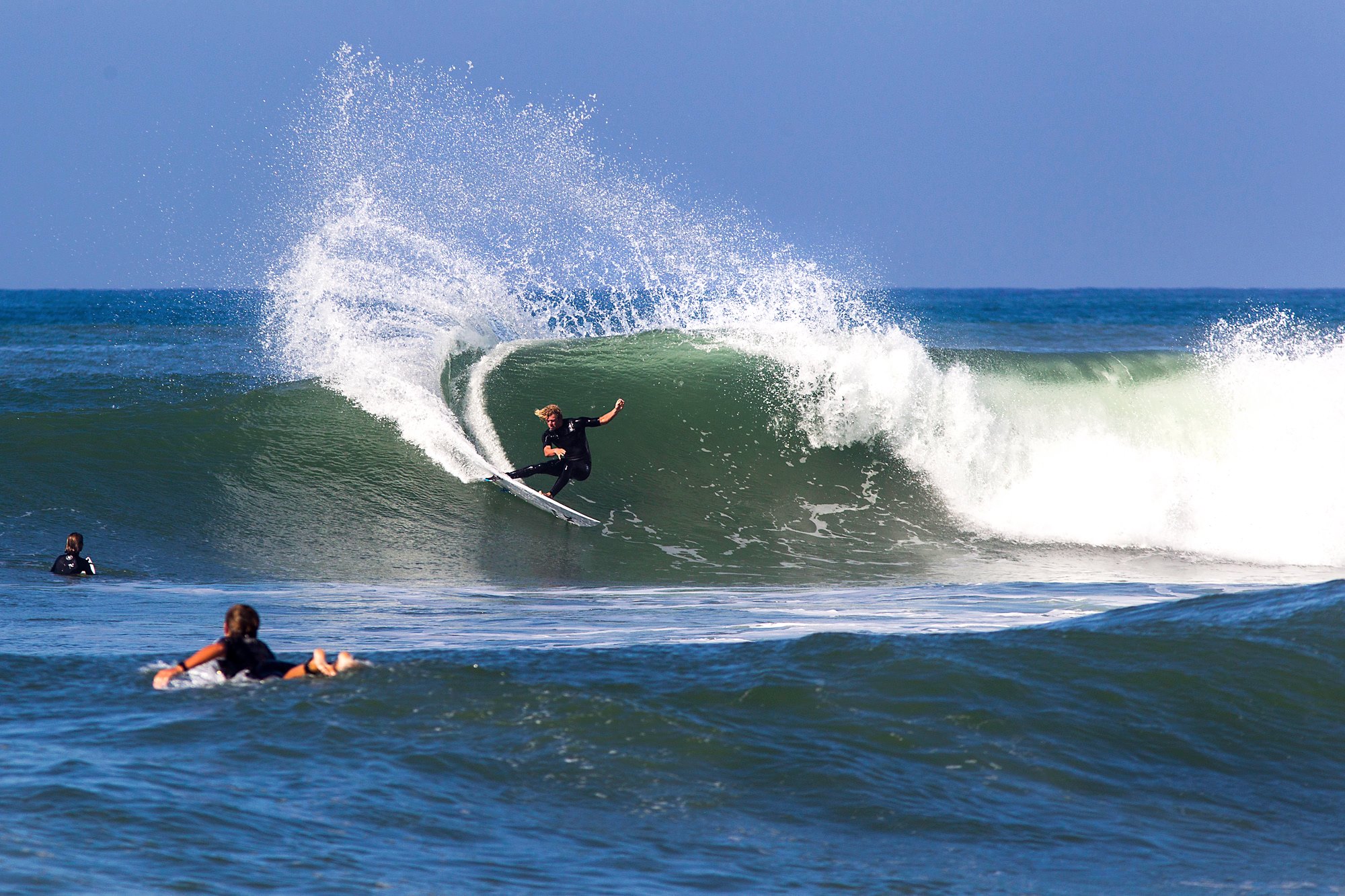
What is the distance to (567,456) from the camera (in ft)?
35.6

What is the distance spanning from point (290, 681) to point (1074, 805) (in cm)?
344

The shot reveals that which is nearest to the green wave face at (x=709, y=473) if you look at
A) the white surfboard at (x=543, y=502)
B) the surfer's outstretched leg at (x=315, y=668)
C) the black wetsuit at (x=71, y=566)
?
the white surfboard at (x=543, y=502)

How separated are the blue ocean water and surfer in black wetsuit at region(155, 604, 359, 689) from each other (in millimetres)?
116

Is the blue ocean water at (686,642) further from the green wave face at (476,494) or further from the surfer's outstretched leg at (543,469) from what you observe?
the surfer's outstretched leg at (543,469)

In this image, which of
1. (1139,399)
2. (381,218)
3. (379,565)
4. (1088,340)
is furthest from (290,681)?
(1088,340)

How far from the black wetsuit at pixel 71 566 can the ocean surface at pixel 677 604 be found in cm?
31

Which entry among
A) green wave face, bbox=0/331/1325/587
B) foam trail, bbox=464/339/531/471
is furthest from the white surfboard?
foam trail, bbox=464/339/531/471

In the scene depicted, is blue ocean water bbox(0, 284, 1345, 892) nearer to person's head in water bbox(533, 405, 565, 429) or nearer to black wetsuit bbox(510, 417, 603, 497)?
black wetsuit bbox(510, 417, 603, 497)

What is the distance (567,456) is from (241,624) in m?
5.56

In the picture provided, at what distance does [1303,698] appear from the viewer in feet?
17.9

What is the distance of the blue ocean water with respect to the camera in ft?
13.1

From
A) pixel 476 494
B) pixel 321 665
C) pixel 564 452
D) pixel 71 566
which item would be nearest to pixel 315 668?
pixel 321 665

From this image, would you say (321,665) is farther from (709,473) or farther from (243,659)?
(709,473)

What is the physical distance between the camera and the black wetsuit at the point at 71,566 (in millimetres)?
8852
